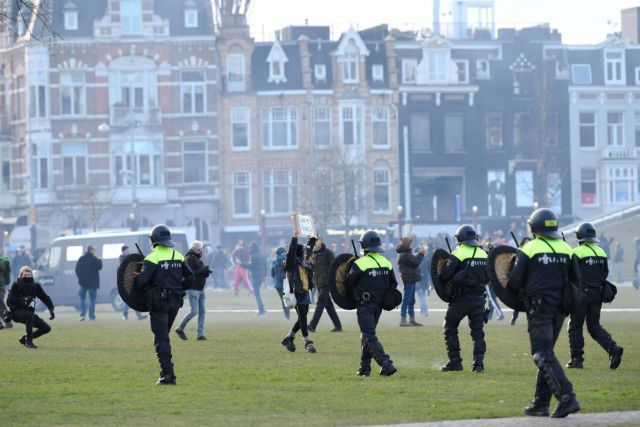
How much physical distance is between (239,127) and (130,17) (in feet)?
24.5

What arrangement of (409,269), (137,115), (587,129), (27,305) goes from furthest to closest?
(587,129)
(137,115)
(409,269)
(27,305)

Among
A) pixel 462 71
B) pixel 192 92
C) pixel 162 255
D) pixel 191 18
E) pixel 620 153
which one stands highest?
pixel 191 18

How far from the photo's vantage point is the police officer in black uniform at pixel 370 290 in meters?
18.2

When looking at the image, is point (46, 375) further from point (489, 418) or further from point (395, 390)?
point (489, 418)

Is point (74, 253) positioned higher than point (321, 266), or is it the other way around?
point (321, 266)

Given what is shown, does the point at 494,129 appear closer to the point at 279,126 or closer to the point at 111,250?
the point at 279,126

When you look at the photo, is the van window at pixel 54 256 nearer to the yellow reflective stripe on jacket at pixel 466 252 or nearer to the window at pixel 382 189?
the yellow reflective stripe on jacket at pixel 466 252

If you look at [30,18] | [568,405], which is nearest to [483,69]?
[30,18]

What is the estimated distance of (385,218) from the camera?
254 feet

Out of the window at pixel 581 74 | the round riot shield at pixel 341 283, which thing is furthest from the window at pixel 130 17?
the round riot shield at pixel 341 283

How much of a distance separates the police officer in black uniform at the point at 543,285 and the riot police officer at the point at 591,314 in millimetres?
4747

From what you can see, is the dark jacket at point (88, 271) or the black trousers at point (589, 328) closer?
the black trousers at point (589, 328)

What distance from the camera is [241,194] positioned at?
253ft

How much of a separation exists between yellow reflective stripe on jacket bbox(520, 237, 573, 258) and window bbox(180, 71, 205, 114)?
6227cm
